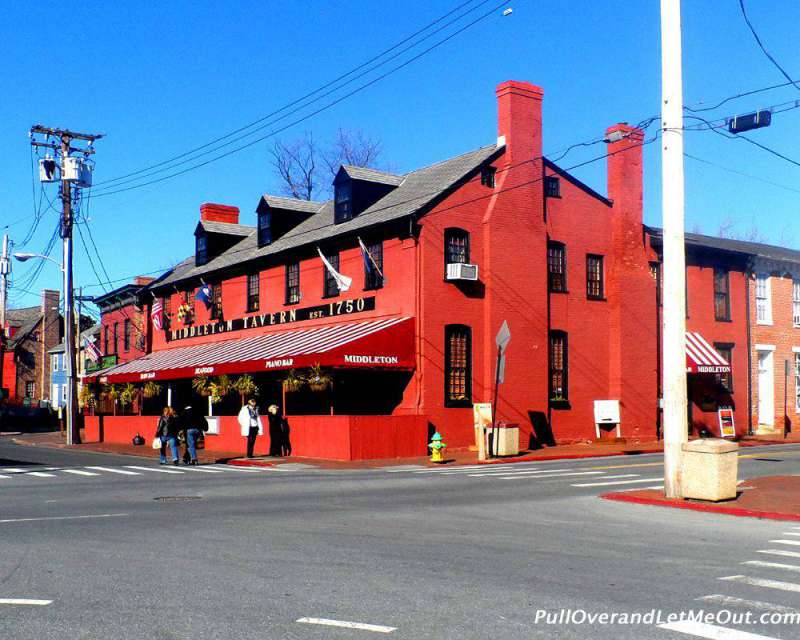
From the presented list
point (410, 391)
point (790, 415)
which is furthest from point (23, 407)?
point (790, 415)


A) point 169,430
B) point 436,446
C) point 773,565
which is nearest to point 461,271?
point 436,446

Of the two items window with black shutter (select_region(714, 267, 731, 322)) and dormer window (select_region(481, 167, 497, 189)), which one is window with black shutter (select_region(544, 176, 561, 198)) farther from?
window with black shutter (select_region(714, 267, 731, 322))

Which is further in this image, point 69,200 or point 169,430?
point 69,200

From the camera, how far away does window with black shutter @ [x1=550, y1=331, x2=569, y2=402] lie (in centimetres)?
3284

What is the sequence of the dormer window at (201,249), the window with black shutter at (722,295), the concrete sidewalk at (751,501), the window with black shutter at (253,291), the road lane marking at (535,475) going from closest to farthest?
the concrete sidewalk at (751,501)
the road lane marking at (535,475)
the window with black shutter at (722,295)
the window with black shutter at (253,291)
the dormer window at (201,249)

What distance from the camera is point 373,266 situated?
31.7 meters

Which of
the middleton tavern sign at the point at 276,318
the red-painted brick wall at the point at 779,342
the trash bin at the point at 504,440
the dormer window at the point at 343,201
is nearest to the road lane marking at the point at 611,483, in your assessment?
the trash bin at the point at 504,440

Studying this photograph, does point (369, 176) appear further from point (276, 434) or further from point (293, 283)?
point (276, 434)

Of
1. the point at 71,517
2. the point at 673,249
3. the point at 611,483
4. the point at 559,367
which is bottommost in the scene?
the point at 611,483

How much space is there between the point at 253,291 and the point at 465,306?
12.2 meters

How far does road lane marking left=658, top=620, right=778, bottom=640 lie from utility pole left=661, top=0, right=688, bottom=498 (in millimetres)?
9051

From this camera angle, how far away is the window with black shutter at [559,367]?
32.8 m

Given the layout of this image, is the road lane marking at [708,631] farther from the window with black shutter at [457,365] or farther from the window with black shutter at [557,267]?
the window with black shutter at [557,267]

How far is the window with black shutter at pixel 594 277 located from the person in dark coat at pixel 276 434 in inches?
500
